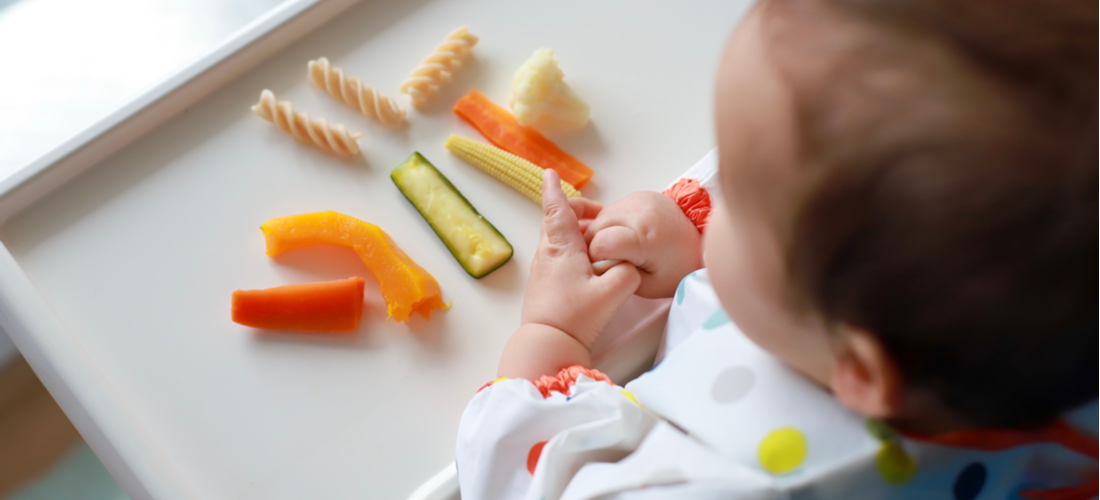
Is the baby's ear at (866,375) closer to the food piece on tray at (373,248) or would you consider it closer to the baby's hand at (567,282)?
the baby's hand at (567,282)

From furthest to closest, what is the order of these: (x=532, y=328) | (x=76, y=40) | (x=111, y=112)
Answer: (x=76, y=40), (x=111, y=112), (x=532, y=328)

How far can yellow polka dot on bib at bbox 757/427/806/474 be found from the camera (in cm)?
51

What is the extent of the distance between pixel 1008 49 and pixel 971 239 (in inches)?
3.5

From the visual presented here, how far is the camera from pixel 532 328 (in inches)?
28.9

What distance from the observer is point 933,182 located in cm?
33

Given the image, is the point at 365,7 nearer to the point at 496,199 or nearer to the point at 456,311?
the point at 496,199

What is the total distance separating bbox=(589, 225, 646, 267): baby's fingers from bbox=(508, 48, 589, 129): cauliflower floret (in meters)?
0.20

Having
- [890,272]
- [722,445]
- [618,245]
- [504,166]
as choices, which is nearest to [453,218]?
[504,166]

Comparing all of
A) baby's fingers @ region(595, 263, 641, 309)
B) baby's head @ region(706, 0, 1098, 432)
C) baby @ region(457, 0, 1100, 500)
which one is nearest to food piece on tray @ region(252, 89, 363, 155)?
Answer: baby's fingers @ region(595, 263, 641, 309)

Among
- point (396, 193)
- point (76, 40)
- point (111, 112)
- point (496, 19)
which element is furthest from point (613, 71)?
point (76, 40)

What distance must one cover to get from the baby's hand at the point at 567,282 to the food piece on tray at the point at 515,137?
0.09 metres

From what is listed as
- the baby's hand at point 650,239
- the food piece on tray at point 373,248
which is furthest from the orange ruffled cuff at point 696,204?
the food piece on tray at point 373,248

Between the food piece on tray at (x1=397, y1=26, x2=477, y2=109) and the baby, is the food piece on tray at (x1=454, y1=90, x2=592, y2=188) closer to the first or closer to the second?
the food piece on tray at (x1=397, y1=26, x2=477, y2=109)

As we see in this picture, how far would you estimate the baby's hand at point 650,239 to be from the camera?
0.75 m
